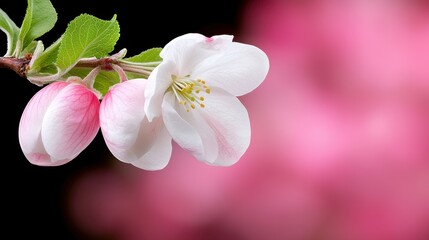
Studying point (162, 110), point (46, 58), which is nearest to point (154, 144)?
point (162, 110)

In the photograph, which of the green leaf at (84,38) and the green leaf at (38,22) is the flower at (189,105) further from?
the green leaf at (38,22)

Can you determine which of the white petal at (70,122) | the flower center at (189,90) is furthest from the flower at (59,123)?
the flower center at (189,90)

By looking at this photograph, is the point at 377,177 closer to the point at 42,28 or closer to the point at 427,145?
the point at 427,145

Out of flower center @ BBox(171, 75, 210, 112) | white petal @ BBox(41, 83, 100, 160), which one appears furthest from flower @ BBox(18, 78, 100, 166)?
flower center @ BBox(171, 75, 210, 112)

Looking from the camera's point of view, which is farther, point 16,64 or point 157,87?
point 16,64

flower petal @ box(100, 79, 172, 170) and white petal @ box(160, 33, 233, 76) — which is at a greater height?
white petal @ box(160, 33, 233, 76)

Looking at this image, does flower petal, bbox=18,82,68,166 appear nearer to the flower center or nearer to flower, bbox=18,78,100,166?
flower, bbox=18,78,100,166

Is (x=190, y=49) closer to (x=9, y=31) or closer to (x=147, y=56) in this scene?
(x=147, y=56)
